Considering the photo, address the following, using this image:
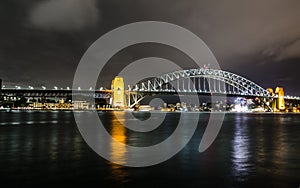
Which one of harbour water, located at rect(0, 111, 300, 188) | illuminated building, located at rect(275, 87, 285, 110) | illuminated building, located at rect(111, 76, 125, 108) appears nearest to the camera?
harbour water, located at rect(0, 111, 300, 188)

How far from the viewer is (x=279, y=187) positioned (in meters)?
8.02

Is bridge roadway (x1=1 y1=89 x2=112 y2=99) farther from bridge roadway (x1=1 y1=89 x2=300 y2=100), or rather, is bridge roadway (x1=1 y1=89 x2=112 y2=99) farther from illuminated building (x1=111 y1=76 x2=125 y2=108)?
illuminated building (x1=111 y1=76 x2=125 y2=108)

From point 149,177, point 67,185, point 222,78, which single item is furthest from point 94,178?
point 222,78

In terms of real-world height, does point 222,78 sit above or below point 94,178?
above

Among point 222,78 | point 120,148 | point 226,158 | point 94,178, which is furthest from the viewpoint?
point 222,78

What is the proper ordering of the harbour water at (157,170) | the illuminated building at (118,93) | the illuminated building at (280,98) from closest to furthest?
the harbour water at (157,170) < the illuminated building at (118,93) < the illuminated building at (280,98)

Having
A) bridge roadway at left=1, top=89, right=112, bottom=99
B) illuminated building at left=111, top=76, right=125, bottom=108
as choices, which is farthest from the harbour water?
bridge roadway at left=1, top=89, right=112, bottom=99

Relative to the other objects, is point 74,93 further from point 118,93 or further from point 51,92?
point 118,93

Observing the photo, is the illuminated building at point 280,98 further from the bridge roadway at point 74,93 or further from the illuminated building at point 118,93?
the illuminated building at point 118,93

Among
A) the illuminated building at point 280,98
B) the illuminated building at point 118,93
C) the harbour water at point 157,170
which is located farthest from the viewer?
the illuminated building at point 280,98

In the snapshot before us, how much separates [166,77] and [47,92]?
3715 centimetres

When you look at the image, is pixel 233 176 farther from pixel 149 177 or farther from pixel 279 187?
pixel 149 177

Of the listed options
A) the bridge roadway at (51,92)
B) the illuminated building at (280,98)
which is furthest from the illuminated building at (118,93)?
the illuminated building at (280,98)

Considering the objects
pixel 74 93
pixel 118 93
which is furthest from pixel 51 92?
pixel 118 93
